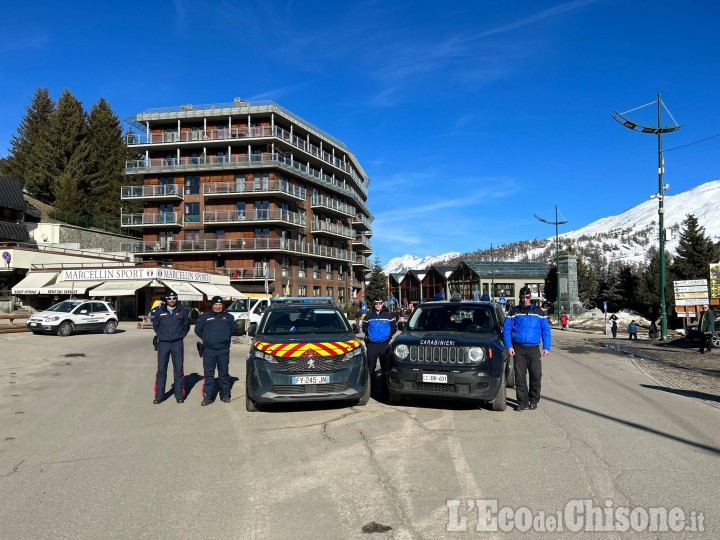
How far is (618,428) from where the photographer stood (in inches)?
278

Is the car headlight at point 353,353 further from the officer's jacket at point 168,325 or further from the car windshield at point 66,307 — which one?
the car windshield at point 66,307

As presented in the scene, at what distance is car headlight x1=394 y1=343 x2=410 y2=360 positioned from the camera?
8.05 metres

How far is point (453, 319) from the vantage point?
9102mm

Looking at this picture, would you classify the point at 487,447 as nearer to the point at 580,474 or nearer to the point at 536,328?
the point at 580,474

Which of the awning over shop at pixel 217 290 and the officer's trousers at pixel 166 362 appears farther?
the awning over shop at pixel 217 290

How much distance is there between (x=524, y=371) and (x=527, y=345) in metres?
0.39

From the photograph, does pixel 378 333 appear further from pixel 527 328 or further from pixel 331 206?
pixel 331 206

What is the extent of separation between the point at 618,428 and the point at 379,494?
13.3 feet

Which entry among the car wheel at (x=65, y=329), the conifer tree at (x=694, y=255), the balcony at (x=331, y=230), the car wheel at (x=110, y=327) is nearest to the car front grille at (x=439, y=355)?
the car wheel at (x=65, y=329)

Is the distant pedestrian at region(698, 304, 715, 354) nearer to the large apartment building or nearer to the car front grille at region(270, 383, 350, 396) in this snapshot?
the car front grille at region(270, 383, 350, 396)

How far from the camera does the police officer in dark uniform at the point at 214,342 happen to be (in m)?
8.77

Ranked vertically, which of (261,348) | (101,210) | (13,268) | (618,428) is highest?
(101,210)

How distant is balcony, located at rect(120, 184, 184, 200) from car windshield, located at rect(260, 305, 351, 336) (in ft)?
163

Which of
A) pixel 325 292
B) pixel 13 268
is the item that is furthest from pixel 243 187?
pixel 13 268
